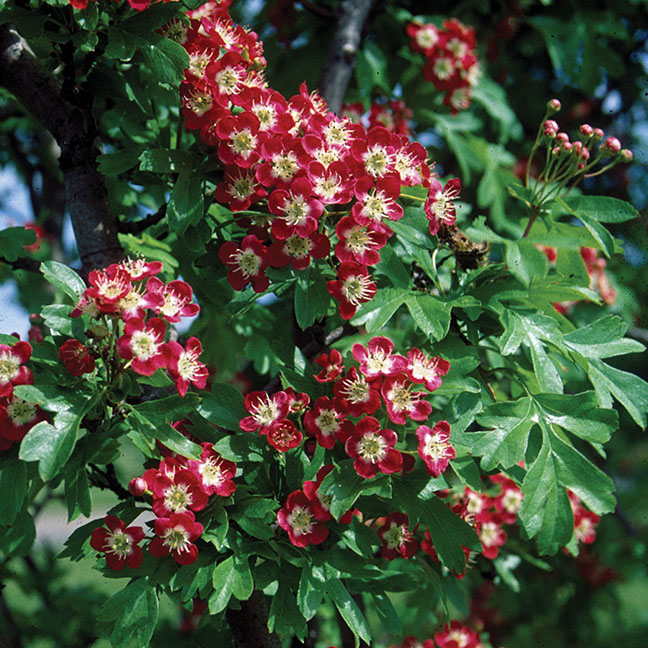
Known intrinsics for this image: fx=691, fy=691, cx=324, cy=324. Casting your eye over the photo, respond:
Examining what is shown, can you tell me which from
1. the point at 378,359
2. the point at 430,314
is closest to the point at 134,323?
the point at 378,359

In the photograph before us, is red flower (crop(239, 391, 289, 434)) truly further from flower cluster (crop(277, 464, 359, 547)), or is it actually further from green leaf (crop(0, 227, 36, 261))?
green leaf (crop(0, 227, 36, 261))

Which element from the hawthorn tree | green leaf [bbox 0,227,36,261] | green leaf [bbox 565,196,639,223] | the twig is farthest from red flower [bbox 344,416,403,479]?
green leaf [bbox 0,227,36,261]

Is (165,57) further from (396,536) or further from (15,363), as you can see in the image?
(396,536)

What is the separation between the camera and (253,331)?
2.06m

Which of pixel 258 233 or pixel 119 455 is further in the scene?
pixel 258 233

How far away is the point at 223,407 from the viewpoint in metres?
1.25

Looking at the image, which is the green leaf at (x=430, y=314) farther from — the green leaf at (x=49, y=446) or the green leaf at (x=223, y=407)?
the green leaf at (x=49, y=446)

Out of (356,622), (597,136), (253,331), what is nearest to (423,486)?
(356,622)

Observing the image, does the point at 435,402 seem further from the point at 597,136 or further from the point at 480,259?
the point at 597,136

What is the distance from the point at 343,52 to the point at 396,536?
1.61 metres

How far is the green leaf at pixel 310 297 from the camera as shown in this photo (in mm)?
1209

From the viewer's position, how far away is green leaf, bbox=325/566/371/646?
1162 mm

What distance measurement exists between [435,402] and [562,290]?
436 millimetres

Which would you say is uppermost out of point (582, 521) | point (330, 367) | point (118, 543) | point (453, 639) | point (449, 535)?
point (330, 367)
